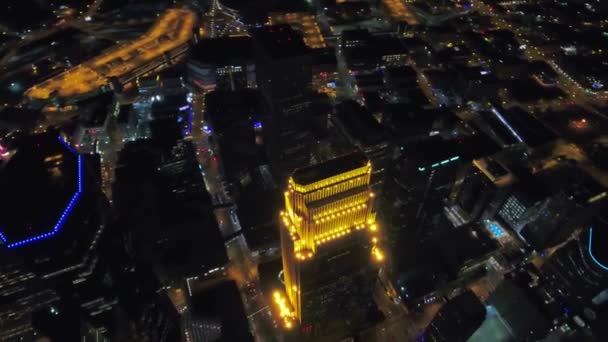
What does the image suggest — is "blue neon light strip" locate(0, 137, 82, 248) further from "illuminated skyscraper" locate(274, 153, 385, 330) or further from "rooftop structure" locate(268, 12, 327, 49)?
"rooftop structure" locate(268, 12, 327, 49)

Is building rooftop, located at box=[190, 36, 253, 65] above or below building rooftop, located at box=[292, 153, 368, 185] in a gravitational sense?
below

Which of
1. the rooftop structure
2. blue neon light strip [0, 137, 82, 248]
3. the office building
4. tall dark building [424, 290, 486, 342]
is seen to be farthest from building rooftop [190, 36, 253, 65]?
tall dark building [424, 290, 486, 342]

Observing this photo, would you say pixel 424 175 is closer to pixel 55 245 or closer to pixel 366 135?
pixel 366 135

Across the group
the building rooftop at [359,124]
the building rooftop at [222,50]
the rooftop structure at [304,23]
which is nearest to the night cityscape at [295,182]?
the building rooftop at [359,124]

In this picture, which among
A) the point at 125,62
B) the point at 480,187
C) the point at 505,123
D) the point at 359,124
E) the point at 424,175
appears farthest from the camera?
the point at 125,62

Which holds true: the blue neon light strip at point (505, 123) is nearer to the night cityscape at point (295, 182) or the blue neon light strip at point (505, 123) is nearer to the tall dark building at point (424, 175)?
the night cityscape at point (295, 182)

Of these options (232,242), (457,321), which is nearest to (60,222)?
(232,242)
